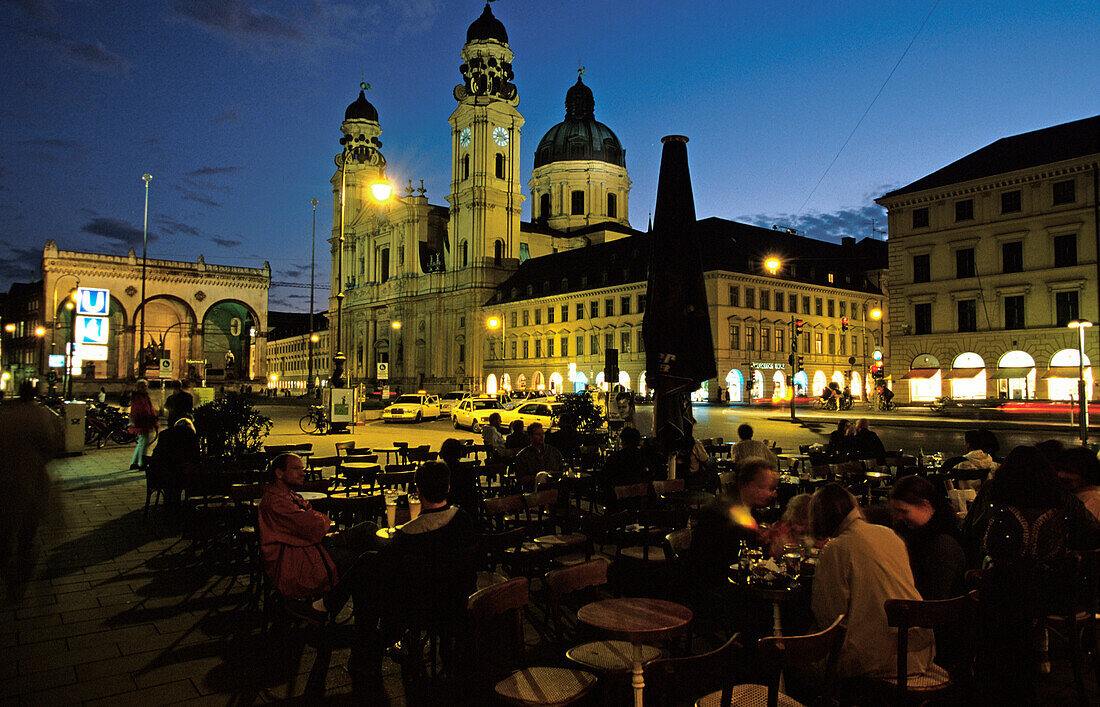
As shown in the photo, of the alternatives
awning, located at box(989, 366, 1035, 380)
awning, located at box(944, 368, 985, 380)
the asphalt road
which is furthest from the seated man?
awning, located at box(944, 368, 985, 380)

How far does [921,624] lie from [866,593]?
0.31 m

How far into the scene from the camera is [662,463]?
10.4 m

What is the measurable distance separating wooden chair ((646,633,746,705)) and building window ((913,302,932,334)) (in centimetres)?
4606

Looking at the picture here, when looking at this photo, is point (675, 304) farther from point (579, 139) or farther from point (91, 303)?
point (579, 139)

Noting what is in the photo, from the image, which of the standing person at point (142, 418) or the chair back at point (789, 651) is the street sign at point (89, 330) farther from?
the chair back at point (789, 651)

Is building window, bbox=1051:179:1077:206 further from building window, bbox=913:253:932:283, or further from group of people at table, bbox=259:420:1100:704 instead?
group of people at table, bbox=259:420:1100:704

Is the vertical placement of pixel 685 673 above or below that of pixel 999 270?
below

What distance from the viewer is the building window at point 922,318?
141 ft

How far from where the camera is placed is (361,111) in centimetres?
8975

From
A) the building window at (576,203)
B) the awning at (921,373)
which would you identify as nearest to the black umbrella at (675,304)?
the awning at (921,373)

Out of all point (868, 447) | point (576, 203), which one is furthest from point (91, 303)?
point (576, 203)

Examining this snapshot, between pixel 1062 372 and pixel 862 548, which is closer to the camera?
pixel 862 548

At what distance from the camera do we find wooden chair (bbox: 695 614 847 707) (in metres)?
2.92

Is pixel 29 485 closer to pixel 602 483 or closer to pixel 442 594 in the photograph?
pixel 442 594
